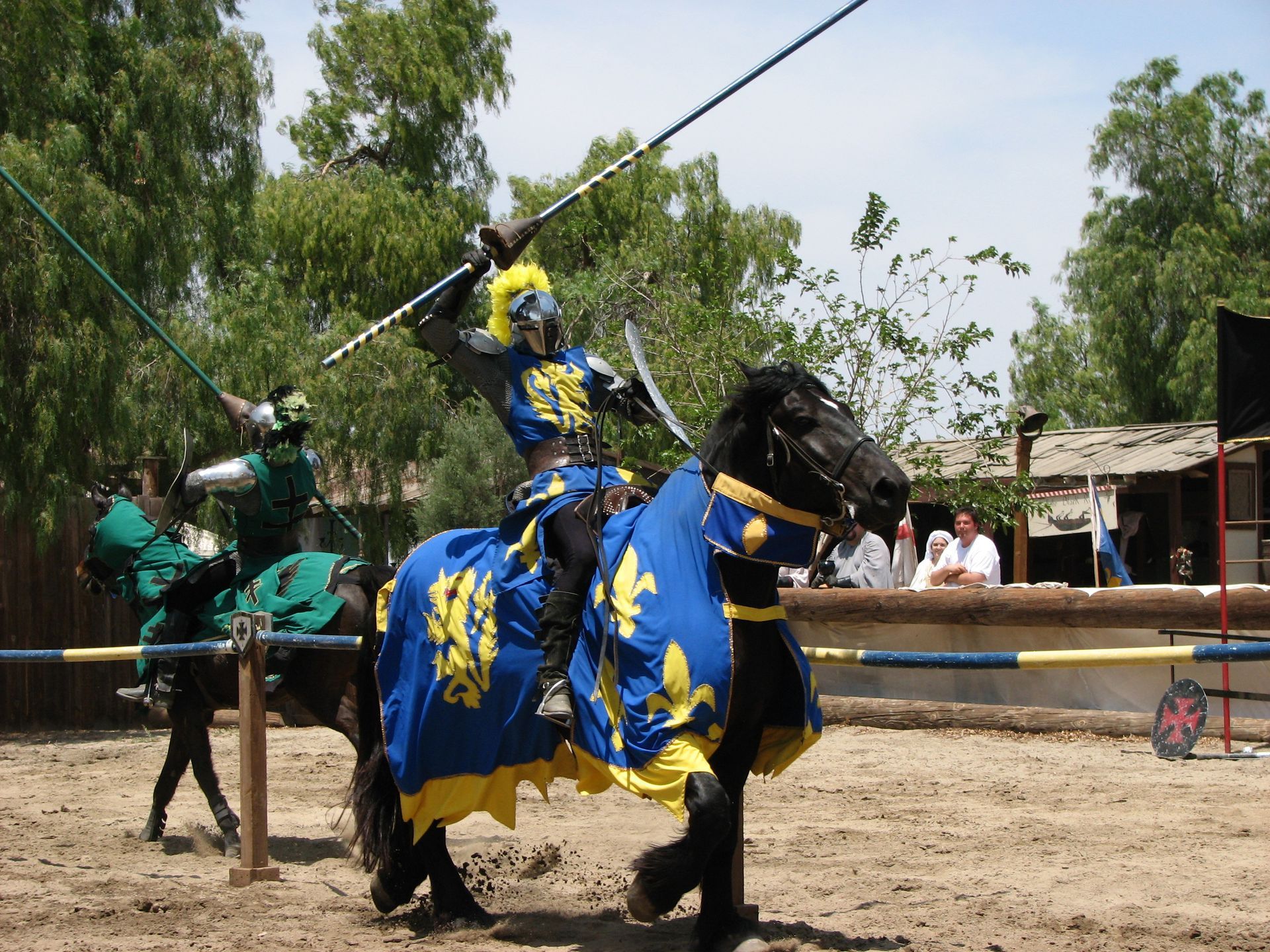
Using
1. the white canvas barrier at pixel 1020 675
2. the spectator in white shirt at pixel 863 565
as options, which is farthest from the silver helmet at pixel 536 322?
the spectator in white shirt at pixel 863 565

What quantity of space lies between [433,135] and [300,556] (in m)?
19.7

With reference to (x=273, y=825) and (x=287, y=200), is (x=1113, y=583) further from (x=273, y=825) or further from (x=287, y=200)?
(x=287, y=200)

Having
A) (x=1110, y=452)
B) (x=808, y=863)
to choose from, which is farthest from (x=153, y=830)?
(x=1110, y=452)

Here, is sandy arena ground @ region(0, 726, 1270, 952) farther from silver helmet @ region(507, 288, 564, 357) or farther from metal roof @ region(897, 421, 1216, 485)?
metal roof @ region(897, 421, 1216, 485)

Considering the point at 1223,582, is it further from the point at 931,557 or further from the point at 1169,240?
the point at 1169,240

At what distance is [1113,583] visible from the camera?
45.7 feet

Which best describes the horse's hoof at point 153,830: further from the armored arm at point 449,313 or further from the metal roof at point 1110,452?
the metal roof at point 1110,452

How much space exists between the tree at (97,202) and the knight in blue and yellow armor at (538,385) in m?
7.64

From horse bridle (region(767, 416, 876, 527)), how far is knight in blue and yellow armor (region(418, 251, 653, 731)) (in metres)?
0.75

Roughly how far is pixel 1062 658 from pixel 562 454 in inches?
73.3

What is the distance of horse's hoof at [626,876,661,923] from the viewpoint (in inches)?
146

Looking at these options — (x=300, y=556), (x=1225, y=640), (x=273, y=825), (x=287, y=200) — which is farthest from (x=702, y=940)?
(x=287, y=200)

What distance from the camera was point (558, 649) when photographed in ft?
13.5

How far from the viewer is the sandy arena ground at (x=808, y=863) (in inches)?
174
